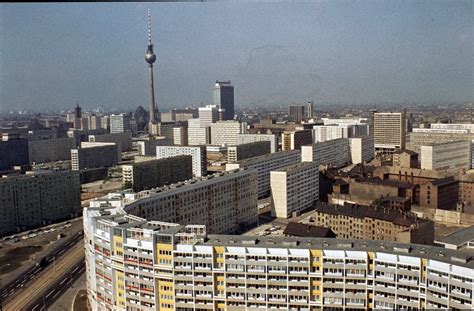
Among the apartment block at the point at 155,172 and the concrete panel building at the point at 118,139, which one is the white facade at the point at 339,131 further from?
the concrete panel building at the point at 118,139

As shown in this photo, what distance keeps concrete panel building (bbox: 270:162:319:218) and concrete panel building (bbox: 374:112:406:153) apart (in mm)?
7296

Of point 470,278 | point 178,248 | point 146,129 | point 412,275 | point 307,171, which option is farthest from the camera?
point 146,129

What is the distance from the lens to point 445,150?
42.0ft

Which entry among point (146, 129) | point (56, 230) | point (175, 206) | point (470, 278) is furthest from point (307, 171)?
point (146, 129)

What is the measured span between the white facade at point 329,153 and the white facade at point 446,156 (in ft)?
8.24

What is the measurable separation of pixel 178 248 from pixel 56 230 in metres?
5.74

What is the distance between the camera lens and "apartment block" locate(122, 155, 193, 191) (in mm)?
11156

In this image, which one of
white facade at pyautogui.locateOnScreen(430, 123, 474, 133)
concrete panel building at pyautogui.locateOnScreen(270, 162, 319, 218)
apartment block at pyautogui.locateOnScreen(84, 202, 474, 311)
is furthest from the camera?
white facade at pyautogui.locateOnScreen(430, 123, 474, 133)

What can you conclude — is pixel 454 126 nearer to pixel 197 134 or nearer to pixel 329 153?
pixel 329 153

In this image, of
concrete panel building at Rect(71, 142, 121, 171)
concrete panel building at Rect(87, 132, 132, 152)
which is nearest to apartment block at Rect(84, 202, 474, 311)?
concrete panel building at Rect(71, 142, 121, 171)

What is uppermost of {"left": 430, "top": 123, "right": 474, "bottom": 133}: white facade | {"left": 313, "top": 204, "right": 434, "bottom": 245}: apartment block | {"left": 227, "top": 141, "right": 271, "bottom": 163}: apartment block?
{"left": 430, "top": 123, "right": 474, "bottom": 133}: white facade

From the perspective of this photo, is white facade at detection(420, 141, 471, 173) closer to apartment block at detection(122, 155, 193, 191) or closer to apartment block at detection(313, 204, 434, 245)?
apartment block at detection(313, 204, 434, 245)

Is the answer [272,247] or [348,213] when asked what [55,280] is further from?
[348,213]

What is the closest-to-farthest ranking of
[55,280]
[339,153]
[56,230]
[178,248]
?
[178,248] → [55,280] → [56,230] → [339,153]
